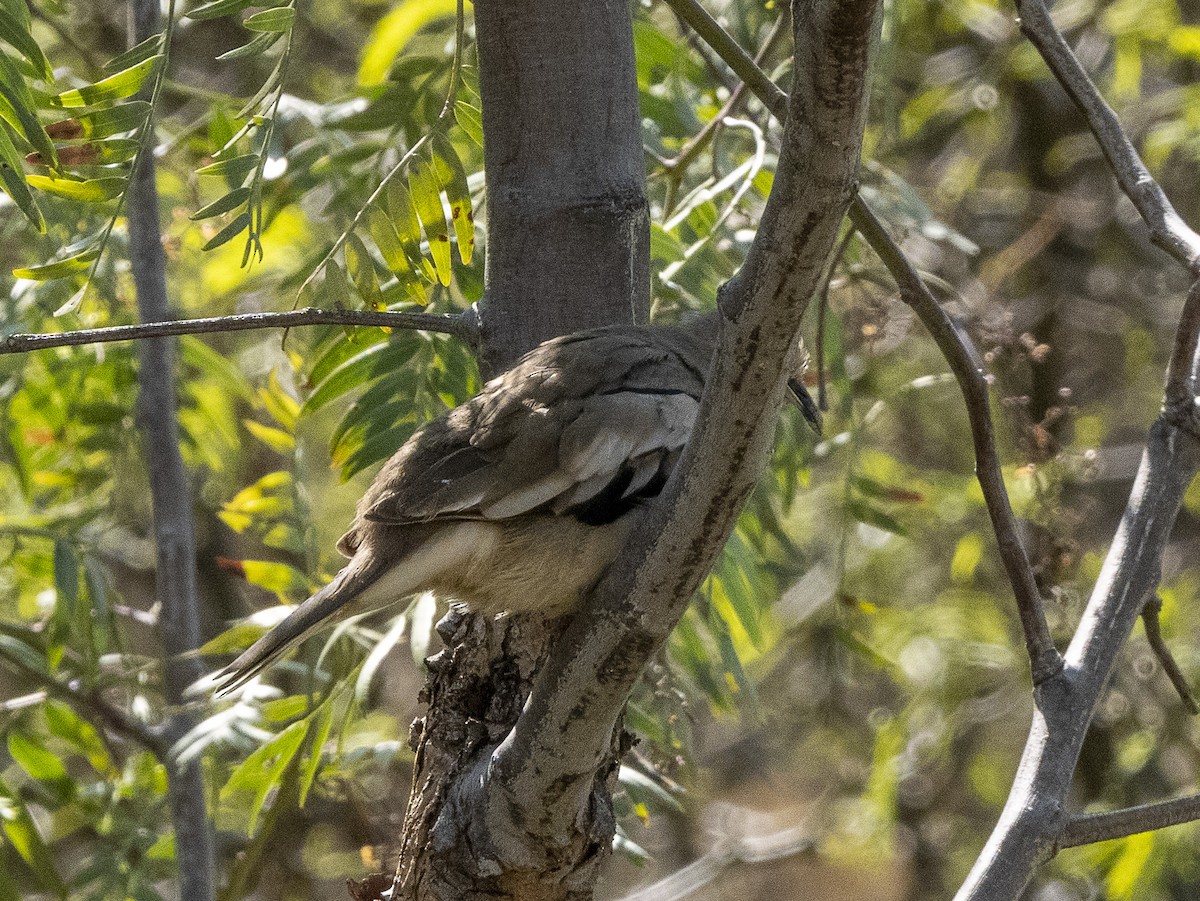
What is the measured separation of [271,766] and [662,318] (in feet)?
5.33

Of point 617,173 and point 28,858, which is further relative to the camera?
point 28,858

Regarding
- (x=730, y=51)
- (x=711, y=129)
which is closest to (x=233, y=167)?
(x=730, y=51)

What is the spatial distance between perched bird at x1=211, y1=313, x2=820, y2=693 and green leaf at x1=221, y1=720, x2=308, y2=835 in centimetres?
98

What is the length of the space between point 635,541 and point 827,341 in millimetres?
1945

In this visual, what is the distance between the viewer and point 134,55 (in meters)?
2.41


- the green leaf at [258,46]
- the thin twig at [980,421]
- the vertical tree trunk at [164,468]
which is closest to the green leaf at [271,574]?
the vertical tree trunk at [164,468]

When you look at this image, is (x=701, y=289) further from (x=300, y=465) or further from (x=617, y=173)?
(x=300, y=465)

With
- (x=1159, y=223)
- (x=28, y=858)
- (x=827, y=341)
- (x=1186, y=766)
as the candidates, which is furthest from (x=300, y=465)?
(x=1186, y=766)

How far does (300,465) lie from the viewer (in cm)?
393

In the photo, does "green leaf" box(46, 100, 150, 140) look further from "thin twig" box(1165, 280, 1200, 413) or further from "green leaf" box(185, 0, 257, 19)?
"thin twig" box(1165, 280, 1200, 413)

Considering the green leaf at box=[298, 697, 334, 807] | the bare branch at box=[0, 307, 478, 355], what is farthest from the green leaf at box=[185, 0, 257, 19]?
the green leaf at box=[298, 697, 334, 807]

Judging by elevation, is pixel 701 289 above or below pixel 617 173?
below

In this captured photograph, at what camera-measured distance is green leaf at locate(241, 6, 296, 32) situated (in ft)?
7.58

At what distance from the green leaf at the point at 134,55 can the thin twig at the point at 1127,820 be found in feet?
7.05
